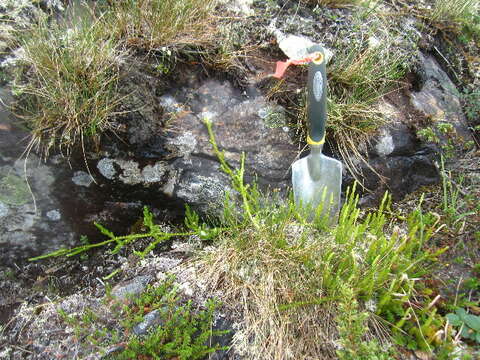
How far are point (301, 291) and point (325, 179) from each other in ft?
2.60

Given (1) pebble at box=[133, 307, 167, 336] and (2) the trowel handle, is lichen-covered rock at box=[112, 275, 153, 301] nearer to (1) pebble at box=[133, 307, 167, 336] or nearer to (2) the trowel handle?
(1) pebble at box=[133, 307, 167, 336]

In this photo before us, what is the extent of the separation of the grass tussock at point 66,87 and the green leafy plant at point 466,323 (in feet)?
6.79

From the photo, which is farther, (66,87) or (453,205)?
(453,205)

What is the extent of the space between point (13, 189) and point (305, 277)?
1.68m

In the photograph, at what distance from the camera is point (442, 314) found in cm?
192

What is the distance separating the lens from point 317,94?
82.8 inches

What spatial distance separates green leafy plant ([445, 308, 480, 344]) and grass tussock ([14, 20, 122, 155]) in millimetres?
2070

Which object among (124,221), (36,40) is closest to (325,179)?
(124,221)

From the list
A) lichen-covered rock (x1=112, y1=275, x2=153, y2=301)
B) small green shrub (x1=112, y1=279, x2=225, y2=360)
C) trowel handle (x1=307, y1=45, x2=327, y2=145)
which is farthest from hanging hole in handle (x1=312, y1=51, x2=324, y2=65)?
lichen-covered rock (x1=112, y1=275, x2=153, y2=301)

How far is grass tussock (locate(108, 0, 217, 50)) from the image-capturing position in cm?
227

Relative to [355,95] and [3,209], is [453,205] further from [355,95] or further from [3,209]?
[3,209]

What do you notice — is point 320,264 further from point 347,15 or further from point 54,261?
point 347,15

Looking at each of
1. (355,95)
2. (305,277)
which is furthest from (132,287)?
(355,95)

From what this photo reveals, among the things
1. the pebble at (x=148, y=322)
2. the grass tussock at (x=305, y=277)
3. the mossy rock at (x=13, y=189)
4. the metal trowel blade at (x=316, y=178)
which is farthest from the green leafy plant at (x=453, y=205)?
the mossy rock at (x=13, y=189)
